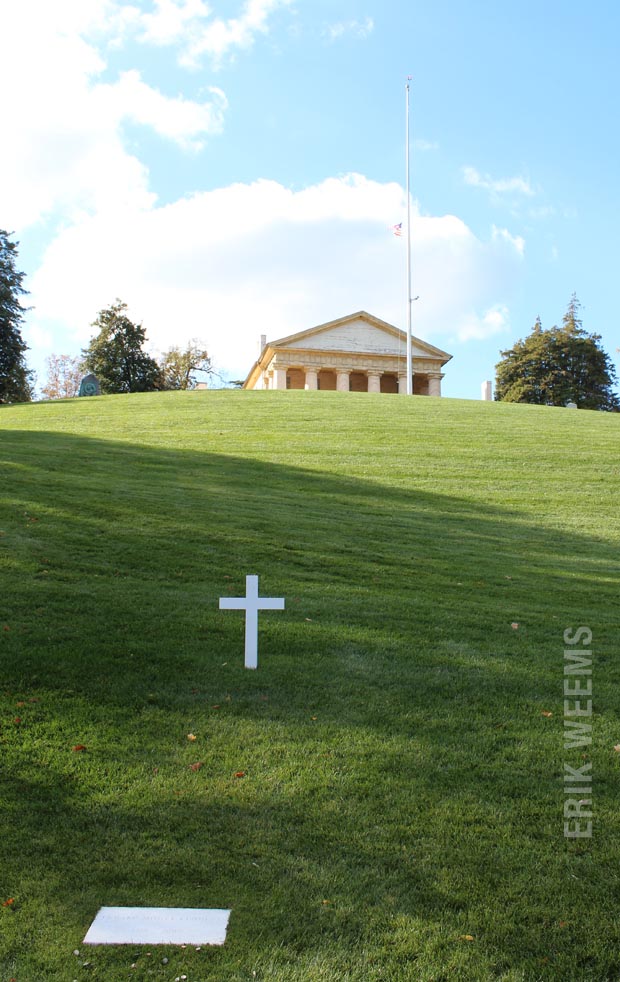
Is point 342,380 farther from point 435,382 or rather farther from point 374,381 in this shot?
point 435,382

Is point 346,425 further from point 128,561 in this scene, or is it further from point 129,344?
point 129,344

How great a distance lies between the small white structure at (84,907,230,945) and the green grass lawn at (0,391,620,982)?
0.05 metres

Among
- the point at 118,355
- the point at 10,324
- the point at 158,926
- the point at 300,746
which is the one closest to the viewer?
the point at 158,926

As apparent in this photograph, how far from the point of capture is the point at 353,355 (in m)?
66.6

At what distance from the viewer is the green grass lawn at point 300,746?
3.32 metres

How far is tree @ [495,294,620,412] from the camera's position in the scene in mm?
68062

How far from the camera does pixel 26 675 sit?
569cm

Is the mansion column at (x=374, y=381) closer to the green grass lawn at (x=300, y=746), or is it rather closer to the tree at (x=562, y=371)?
the tree at (x=562, y=371)

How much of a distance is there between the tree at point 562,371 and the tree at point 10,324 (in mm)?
41540

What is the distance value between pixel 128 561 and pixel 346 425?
15758 millimetres

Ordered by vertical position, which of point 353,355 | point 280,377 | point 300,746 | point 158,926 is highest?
point 353,355

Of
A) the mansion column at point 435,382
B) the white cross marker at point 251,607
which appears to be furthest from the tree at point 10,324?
the white cross marker at point 251,607

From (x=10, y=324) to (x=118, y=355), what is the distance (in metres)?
17.0

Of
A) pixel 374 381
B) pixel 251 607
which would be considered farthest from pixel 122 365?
pixel 251 607
